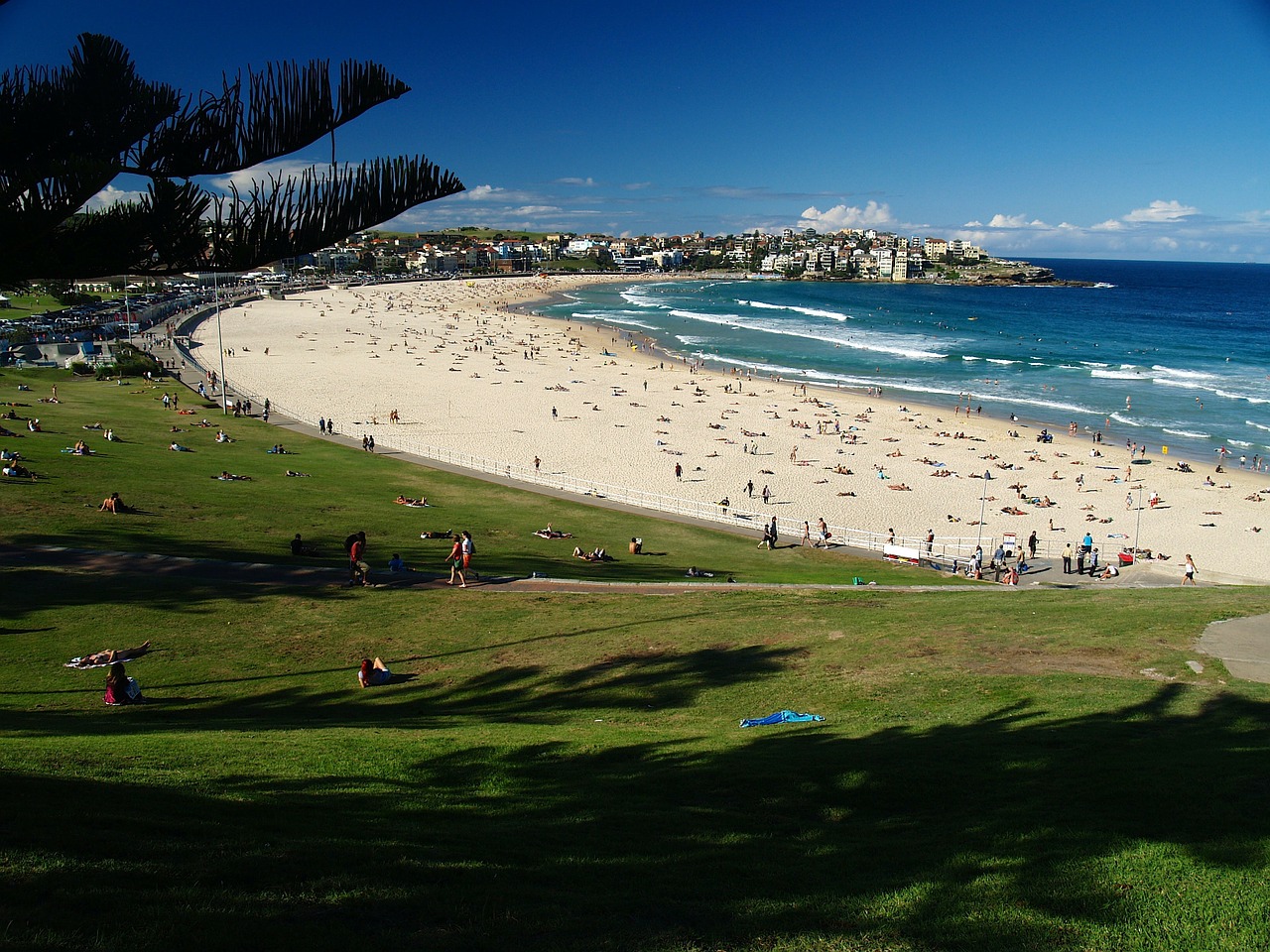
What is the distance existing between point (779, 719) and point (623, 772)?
7.66 feet

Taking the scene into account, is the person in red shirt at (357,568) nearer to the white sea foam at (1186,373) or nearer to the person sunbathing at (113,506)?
the person sunbathing at (113,506)

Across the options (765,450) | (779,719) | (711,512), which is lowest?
(711,512)

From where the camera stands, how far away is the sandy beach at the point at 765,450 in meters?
25.5

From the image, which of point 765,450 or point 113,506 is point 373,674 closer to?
point 113,506

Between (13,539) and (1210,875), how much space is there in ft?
53.2

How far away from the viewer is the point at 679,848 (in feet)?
18.4

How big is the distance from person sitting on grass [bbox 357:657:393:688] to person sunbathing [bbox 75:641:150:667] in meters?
2.62

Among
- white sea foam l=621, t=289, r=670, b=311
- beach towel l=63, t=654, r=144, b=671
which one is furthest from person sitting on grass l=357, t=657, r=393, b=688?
white sea foam l=621, t=289, r=670, b=311

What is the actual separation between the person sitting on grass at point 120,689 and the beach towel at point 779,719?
641cm

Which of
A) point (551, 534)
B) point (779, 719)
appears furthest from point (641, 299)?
point (779, 719)

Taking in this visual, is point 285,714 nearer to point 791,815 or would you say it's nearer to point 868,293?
point 791,815

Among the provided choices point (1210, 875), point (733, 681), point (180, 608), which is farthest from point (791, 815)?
point (180, 608)

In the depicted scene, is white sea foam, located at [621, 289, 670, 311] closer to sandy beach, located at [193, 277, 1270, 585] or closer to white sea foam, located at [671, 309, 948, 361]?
white sea foam, located at [671, 309, 948, 361]

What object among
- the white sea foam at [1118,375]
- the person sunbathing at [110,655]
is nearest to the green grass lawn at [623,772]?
the person sunbathing at [110,655]
